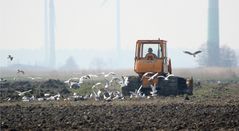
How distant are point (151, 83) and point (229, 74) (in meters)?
44.0

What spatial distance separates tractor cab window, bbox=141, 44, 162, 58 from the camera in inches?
1258

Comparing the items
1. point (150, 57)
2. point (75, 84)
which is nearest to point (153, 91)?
point (150, 57)

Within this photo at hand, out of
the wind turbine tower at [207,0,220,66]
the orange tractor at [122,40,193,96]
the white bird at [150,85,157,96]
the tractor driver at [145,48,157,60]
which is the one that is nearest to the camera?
the white bird at [150,85,157,96]

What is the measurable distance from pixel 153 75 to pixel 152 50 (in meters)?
1.23


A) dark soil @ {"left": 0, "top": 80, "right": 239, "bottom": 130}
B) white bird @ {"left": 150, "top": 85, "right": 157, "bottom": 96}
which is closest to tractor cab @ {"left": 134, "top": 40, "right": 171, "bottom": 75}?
white bird @ {"left": 150, "top": 85, "right": 157, "bottom": 96}

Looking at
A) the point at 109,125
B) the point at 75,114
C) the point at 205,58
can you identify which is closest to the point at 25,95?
the point at 75,114

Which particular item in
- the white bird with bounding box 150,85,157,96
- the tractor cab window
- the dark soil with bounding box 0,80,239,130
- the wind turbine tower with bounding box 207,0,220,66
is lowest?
the dark soil with bounding box 0,80,239,130

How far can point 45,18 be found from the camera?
126m

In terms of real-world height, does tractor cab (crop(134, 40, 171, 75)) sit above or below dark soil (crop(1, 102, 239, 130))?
above

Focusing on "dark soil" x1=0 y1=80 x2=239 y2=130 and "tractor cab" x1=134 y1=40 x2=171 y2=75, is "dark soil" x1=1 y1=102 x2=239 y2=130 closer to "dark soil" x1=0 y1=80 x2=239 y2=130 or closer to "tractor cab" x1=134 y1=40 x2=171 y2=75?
"dark soil" x1=0 y1=80 x2=239 y2=130

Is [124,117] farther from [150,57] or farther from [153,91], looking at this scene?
[150,57]

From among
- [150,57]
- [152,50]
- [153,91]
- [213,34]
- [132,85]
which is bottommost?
[153,91]

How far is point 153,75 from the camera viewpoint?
31.5 m

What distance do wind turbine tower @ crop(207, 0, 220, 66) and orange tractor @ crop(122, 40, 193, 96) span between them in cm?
9704
